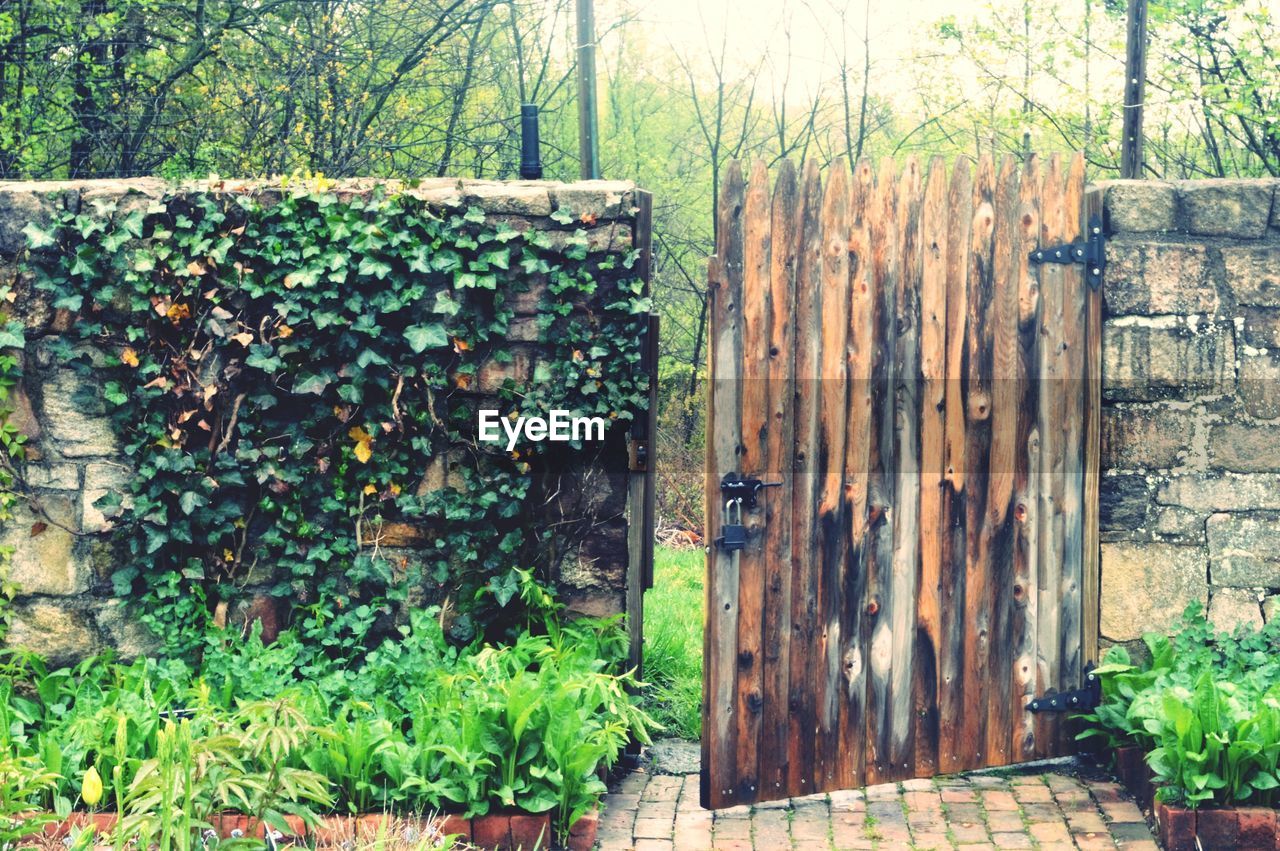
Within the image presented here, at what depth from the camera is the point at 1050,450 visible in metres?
4.00

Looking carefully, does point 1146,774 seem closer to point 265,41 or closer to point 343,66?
point 343,66

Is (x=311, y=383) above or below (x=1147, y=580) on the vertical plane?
above

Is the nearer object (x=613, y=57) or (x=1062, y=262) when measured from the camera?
(x=1062, y=262)

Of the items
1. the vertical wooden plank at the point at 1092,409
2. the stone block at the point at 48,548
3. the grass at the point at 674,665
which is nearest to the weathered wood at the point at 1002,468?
the vertical wooden plank at the point at 1092,409

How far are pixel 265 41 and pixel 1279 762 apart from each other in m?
7.81

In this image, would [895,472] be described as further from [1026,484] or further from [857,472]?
[1026,484]

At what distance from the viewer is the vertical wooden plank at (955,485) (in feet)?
12.8

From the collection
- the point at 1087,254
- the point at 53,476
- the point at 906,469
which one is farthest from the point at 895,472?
the point at 53,476

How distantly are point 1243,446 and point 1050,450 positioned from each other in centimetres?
67

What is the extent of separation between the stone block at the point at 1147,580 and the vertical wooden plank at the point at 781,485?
1127 mm

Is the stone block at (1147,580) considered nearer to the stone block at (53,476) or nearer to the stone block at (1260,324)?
the stone block at (1260,324)

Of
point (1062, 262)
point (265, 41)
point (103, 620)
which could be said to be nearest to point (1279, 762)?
point (1062, 262)

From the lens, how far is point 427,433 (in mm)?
4207

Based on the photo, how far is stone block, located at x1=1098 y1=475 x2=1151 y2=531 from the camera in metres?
4.07
